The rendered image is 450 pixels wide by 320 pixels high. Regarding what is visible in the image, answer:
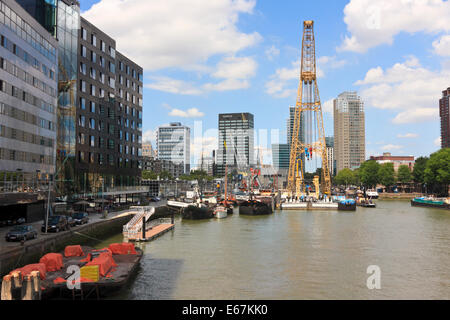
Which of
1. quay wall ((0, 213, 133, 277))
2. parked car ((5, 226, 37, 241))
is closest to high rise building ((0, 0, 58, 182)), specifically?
quay wall ((0, 213, 133, 277))

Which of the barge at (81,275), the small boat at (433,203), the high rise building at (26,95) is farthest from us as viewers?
the small boat at (433,203)

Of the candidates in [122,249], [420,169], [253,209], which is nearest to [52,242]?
[122,249]

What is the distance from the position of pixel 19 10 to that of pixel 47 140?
1648cm

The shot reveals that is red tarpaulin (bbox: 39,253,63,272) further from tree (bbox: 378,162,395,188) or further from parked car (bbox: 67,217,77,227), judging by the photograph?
tree (bbox: 378,162,395,188)

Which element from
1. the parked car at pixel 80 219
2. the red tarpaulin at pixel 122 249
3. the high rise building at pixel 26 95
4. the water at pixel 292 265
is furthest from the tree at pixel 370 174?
the red tarpaulin at pixel 122 249

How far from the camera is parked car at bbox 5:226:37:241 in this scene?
29953 millimetres

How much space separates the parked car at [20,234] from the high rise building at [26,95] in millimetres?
10663

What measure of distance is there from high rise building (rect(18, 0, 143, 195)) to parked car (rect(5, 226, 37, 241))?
22.5m

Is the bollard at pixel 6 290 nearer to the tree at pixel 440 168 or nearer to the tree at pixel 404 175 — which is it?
the tree at pixel 440 168

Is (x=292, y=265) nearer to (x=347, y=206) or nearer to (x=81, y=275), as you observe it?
(x=81, y=275)

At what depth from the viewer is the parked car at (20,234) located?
29953 mm

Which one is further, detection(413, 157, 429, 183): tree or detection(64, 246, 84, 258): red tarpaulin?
detection(413, 157, 429, 183): tree

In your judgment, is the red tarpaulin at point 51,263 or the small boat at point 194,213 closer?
the red tarpaulin at point 51,263

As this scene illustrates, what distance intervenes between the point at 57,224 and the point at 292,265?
22907 mm
